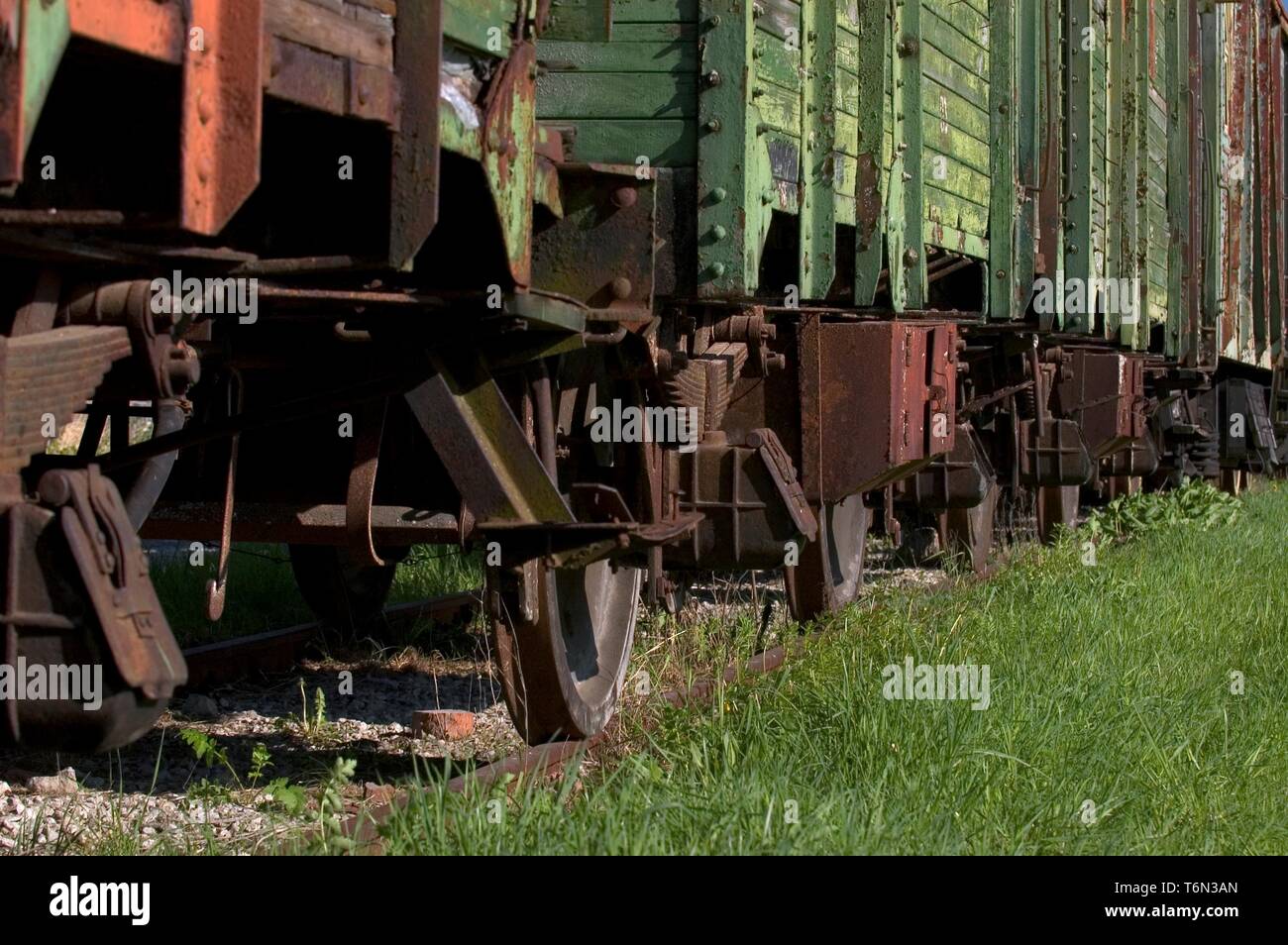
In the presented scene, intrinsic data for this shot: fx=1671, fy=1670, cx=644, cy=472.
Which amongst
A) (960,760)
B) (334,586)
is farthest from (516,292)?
(334,586)

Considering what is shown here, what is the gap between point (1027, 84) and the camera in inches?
365

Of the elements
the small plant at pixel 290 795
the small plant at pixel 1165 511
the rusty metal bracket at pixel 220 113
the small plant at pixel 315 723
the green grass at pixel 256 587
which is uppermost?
the rusty metal bracket at pixel 220 113

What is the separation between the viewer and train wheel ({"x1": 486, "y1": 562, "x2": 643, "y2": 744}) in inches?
191

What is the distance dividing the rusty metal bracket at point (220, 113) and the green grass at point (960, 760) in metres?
1.43

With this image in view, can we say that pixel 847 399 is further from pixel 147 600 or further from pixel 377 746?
pixel 147 600

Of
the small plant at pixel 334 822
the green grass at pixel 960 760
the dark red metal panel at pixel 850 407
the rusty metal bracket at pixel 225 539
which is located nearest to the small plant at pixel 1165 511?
the green grass at pixel 960 760

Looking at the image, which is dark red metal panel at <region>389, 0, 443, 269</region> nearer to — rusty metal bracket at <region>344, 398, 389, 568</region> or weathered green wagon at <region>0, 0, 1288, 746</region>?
weathered green wagon at <region>0, 0, 1288, 746</region>

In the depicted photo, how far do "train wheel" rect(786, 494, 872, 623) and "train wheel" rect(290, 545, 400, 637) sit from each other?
1.77 metres

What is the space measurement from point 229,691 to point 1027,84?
561 centimetres

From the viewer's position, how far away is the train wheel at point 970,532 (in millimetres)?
9938

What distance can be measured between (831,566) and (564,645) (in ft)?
8.80

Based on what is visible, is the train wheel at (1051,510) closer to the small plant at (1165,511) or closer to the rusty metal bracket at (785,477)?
the small plant at (1165,511)

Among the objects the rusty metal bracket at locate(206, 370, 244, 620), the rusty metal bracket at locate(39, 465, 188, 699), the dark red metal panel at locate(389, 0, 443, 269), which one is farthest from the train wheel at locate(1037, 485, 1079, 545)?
the rusty metal bracket at locate(39, 465, 188, 699)

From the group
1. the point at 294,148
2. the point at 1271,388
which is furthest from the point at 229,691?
the point at 1271,388
